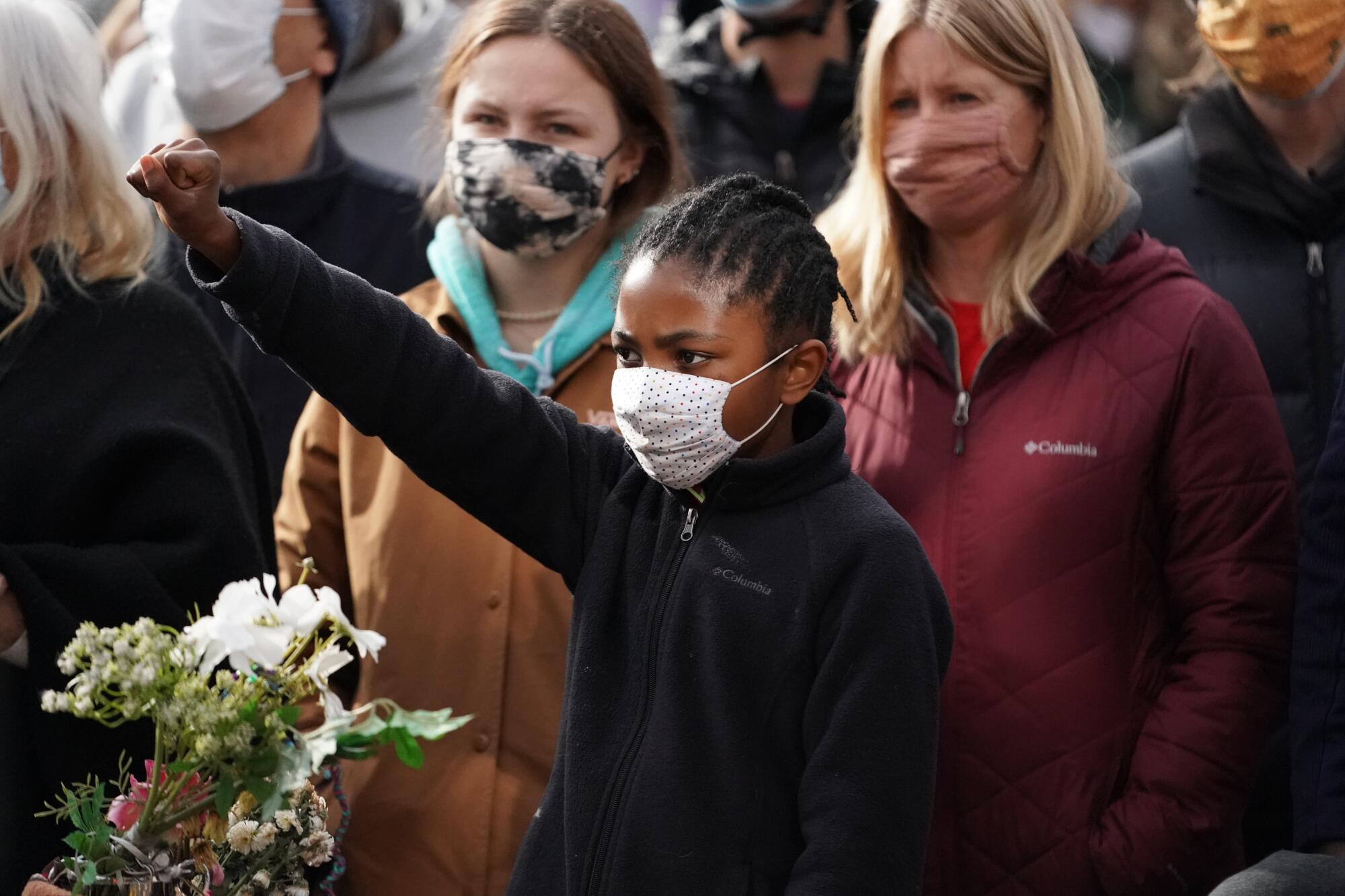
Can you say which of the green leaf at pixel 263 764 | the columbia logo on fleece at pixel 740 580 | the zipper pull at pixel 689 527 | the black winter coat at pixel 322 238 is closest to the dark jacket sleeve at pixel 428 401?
the zipper pull at pixel 689 527

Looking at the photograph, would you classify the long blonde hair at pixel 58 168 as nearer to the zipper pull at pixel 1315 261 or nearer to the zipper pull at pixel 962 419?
the zipper pull at pixel 962 419

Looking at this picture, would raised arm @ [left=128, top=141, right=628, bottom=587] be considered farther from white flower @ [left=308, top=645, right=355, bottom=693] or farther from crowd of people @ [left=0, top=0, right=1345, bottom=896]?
white flower @ [left=308, top=645, right=355, bottom=693]

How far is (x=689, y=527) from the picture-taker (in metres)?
2.91

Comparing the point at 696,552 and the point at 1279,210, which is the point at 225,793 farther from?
the point at 1279,210

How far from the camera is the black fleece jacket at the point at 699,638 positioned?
105 inches

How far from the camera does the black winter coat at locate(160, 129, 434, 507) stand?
4.54 metres

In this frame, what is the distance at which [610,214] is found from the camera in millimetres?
4031

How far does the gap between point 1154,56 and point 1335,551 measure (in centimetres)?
299

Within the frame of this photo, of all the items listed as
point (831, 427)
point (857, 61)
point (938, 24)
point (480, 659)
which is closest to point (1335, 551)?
point (831, 427)

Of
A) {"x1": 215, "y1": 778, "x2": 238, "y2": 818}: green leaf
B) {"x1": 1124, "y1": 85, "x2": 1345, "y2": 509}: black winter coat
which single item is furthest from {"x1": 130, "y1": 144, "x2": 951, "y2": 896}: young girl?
{"x1": 1124, "y1": 85, "x2": 1345, "y2": 509}: black winter coat

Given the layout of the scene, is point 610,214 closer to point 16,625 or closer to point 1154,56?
point 16,625

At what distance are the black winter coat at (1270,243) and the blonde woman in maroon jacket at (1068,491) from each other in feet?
1.48

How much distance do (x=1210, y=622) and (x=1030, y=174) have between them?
100 centimetres

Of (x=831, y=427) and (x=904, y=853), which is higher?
(x=831, y=427)
